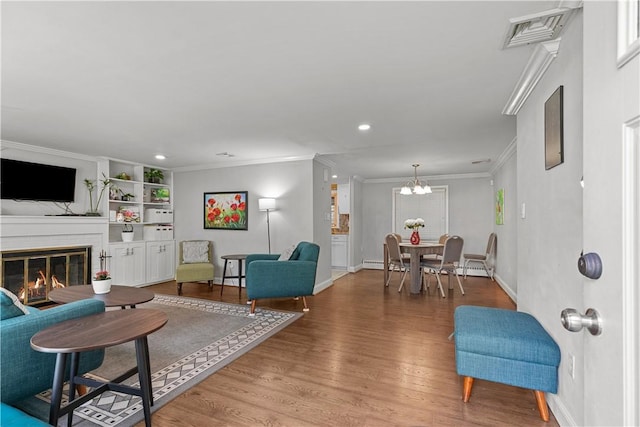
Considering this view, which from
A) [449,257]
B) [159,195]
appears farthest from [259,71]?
[159,195]

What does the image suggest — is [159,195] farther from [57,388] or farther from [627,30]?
[627,30]

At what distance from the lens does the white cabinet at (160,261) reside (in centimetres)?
576

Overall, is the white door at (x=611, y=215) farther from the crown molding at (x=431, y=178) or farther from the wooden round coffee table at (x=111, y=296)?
the crown molding at (x=431, y=178)

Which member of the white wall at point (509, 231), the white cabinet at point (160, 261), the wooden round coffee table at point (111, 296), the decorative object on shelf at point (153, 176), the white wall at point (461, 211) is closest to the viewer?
the wooden round coffee table at point (111, 296)

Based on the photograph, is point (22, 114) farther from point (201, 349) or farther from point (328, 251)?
point (328, 251)

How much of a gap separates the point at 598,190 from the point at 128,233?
6.26 meters

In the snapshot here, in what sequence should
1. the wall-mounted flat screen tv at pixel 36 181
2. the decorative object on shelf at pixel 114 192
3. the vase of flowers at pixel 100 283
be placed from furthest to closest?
the decorative object on shelf at pixel 114 192 → the wall-mounted flat screen tv at pixel 36 181 → the vase of flowers at pixel 100 283

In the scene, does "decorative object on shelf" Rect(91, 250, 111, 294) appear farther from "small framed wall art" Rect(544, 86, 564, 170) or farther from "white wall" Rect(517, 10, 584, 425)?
"small framed wall art" Rect(544, 86, 564, 170)

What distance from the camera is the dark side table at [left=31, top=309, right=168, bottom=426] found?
149 centimetres

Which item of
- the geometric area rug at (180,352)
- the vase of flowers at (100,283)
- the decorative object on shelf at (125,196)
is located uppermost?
the decorative object on shelf at (125,196)

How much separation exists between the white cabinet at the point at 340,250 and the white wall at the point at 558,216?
500cm

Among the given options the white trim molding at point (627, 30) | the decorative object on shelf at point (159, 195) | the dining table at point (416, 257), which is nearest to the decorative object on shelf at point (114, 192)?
the decorative object on shelf at point (159, 195)

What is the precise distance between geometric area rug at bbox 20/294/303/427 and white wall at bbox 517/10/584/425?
239 cm

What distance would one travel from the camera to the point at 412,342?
3.03 meters
